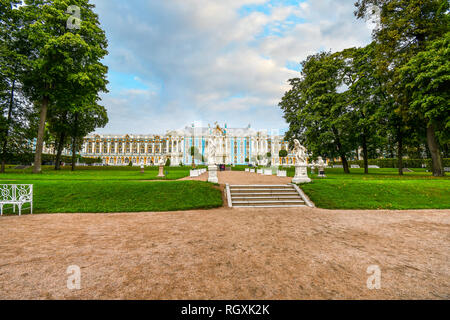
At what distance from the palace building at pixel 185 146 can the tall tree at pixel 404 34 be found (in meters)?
59.2

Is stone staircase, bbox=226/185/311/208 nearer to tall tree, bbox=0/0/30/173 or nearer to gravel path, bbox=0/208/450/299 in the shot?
gravel path, bbox=0/208/450/299

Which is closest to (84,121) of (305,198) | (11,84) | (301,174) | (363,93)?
(11,84)

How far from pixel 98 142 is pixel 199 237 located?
116435 millimetres

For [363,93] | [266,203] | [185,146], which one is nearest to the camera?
[266,203]

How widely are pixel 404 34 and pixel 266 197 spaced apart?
60.3 feet

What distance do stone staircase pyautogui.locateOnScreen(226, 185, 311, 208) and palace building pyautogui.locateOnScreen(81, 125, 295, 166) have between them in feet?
211

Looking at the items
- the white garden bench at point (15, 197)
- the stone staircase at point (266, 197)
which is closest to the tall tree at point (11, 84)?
the white garden bench at point (15, 197)

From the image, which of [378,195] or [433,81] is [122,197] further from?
[433,81]

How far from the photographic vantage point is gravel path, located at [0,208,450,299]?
2357mm

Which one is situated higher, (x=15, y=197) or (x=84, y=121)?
(x=84, y=121)

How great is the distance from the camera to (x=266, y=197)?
8859 mm

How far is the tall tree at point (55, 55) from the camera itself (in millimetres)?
15781

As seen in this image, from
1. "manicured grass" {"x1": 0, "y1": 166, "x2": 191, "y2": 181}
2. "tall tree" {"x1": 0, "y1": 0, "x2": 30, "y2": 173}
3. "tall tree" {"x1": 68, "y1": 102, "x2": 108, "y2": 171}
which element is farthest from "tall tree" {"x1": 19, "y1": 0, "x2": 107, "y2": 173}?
"tall tree" {"x1": 68, "y1": 102, "x2": 108, "y2": 171}

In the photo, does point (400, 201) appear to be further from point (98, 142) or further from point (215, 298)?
point (98, 142)
